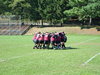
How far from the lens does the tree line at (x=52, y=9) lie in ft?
204

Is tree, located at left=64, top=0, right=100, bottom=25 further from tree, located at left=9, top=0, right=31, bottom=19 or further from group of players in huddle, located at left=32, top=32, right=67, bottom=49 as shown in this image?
group of players in huddle, located at left=32, top=32, right=67, bottom=49

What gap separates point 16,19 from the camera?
70125mm

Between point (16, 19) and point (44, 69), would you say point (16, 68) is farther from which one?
point (16, 19)

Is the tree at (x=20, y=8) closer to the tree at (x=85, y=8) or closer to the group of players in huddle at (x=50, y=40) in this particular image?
the tree at (x=85, y=8)

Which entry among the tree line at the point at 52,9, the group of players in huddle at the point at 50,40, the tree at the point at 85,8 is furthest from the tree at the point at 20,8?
the group of players in huddle at the point at 50,40

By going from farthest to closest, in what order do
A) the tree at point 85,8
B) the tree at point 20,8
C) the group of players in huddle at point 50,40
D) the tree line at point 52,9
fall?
the tree at point 20,8, the tree line at point 52,9, the tree at point 85,8, the group of players in huddle at point 50,40

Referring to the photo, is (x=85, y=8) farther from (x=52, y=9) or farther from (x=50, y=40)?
(x=50, y=40)

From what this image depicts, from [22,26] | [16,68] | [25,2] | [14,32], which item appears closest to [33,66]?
[16,68]

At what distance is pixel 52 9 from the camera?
69.2 metres

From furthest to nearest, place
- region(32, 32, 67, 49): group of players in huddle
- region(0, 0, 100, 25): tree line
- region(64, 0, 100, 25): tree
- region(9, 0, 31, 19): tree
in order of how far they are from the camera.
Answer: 1. region(9, 0, 31, 19): tree
2. region(0, 0, 100, 25): tree line
3. region(64, 0, 100, 25): tree
4. region(32, 32, 67, 49): group of players in huddle

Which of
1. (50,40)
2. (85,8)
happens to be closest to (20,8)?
(85,8)

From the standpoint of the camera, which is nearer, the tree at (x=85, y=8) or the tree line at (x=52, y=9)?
the tree at (x=85, y=8)

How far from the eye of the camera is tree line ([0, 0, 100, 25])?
6209 cm

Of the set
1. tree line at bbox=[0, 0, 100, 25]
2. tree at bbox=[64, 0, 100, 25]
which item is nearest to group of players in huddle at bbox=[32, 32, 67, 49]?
tree at bbox=[64, 0, 100, 25]
